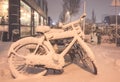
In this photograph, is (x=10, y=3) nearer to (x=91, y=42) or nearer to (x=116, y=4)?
(x=91, y=42)

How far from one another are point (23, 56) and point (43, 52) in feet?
1.51

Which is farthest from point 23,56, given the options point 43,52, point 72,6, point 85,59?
point 72,6

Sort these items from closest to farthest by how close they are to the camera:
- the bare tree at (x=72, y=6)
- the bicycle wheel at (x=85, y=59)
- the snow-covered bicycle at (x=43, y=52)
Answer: the snow-covered bicycle at (x=43, y=52) → the bicycle wheel at (x=85, y=59) → the bare tree at (x=72, y=6)

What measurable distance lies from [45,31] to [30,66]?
864 millimetres

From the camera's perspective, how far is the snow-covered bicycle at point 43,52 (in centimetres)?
764

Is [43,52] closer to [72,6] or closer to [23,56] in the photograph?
[23,56]

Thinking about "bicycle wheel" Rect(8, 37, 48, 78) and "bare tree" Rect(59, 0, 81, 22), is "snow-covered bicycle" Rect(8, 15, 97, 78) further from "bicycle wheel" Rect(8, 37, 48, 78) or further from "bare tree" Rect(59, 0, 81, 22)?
"bare tree" Rect(59, 0, 81, 22)

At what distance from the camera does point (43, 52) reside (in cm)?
790

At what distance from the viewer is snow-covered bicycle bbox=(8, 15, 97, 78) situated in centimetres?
764

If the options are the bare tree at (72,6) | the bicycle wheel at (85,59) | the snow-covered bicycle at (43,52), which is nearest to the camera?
the snow-covered bicycle at (43,52)

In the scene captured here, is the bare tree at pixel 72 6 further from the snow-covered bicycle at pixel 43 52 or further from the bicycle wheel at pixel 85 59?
the snow-covered bicycle at pixel 43 52

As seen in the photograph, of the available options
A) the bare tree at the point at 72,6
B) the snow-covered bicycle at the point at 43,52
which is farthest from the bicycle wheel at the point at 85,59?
the bare tree at the point at 72,6

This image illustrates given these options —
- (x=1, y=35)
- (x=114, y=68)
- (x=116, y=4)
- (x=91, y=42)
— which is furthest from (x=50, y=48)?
(x=1, y=35)

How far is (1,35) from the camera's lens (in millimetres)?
25422
